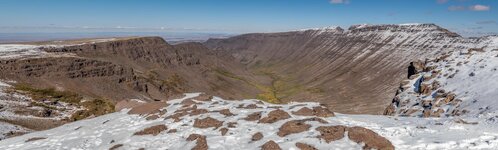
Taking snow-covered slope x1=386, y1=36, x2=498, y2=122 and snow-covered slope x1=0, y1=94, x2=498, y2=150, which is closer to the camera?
snow-covered slope x1=0, y1=94, x2=498, y2=150

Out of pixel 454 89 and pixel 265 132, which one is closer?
pixel 265 132

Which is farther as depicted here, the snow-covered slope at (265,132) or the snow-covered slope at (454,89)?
the snow-covered slope at (454,89)

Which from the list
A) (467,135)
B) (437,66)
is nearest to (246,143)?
(467,135)

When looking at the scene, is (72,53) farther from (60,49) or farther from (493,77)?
(493,77)

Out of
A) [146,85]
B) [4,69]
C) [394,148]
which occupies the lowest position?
[146,85]

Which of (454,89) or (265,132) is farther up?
(265,132)
